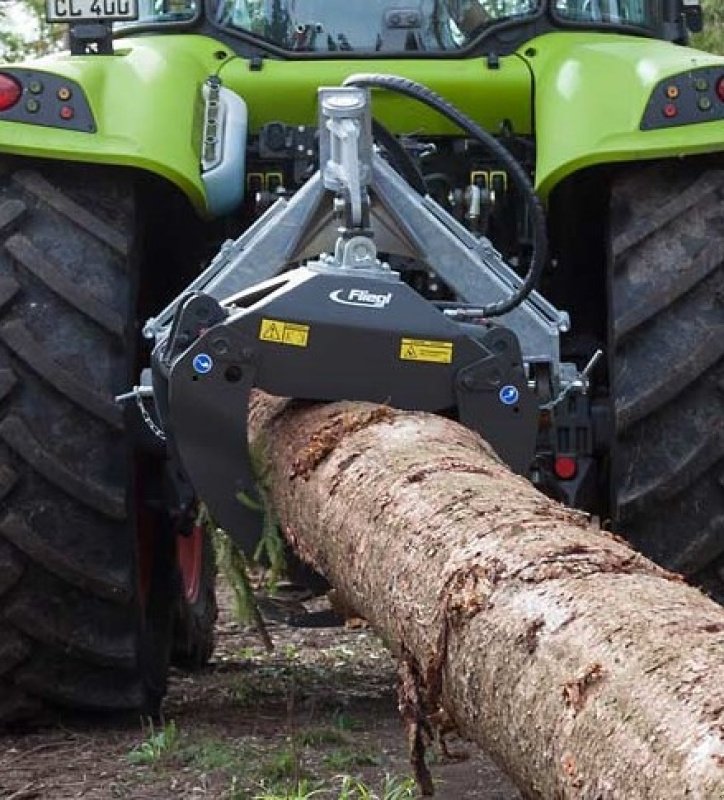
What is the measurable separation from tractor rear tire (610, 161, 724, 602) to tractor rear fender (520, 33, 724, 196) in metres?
0.18

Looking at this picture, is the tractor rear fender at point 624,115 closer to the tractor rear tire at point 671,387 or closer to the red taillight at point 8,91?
the tractor rear tire at point 671,387

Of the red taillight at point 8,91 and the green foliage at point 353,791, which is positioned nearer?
the green foliage at point 353,791

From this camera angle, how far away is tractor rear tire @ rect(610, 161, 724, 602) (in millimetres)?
4922

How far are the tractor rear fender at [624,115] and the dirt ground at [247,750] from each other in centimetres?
152

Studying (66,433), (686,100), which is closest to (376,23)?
(686,100)

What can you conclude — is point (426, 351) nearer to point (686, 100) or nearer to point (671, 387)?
point (671, 387)

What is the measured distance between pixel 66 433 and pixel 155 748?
2.67 feet

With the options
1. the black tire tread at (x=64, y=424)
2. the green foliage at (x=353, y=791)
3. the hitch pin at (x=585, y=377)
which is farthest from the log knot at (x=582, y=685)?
the black tire tread at (x=64, y=424)

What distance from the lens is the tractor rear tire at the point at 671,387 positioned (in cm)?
492

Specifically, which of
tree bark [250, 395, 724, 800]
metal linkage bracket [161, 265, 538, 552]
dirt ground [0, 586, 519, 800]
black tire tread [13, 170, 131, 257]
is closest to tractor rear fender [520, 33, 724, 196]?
metal linkage bracket [161, 265, 538, 552]

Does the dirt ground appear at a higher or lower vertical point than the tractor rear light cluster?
lower

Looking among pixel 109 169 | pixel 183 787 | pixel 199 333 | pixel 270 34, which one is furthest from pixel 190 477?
pixel 270 34

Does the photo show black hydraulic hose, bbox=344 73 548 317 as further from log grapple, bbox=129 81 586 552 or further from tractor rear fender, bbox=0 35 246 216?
tractor rear fender, bbox=0 35 246 216

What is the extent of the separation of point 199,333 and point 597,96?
56.7 inches
